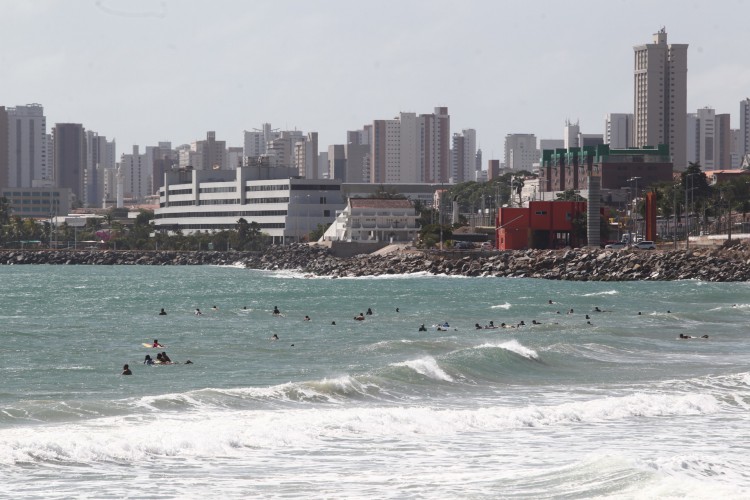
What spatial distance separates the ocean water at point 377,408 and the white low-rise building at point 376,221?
361ft

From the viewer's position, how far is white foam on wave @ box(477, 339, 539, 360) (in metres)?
50.8

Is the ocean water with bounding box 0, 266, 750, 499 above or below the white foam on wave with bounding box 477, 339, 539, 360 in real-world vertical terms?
below

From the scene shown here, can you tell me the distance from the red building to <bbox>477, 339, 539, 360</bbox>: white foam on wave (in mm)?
95654

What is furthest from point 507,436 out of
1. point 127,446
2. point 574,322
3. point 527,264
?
point 527,264

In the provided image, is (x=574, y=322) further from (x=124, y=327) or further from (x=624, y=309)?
(x=124, y=327)

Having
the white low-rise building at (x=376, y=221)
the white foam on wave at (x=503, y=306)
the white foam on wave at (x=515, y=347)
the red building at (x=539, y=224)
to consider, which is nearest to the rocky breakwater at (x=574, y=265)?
the red building at (x=539, y=224)

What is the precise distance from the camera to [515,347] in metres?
52.8

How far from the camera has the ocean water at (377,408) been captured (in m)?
26.5

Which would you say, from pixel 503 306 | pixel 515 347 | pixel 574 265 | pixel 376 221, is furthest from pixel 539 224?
pixel 515 347

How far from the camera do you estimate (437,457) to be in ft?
96.9

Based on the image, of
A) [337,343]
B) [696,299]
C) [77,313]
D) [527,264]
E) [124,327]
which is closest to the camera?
[337,343]

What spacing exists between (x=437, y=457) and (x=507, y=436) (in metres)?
3.48

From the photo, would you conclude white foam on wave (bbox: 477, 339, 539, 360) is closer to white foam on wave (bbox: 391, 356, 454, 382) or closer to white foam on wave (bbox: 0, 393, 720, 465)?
white foam on wave (bbox: 391, 356, 454, 382)

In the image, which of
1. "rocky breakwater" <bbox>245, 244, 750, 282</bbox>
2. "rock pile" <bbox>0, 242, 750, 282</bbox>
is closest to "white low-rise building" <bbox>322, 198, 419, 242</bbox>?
"rock pile" <bbox>0, 242, 750, 282</bbox>
